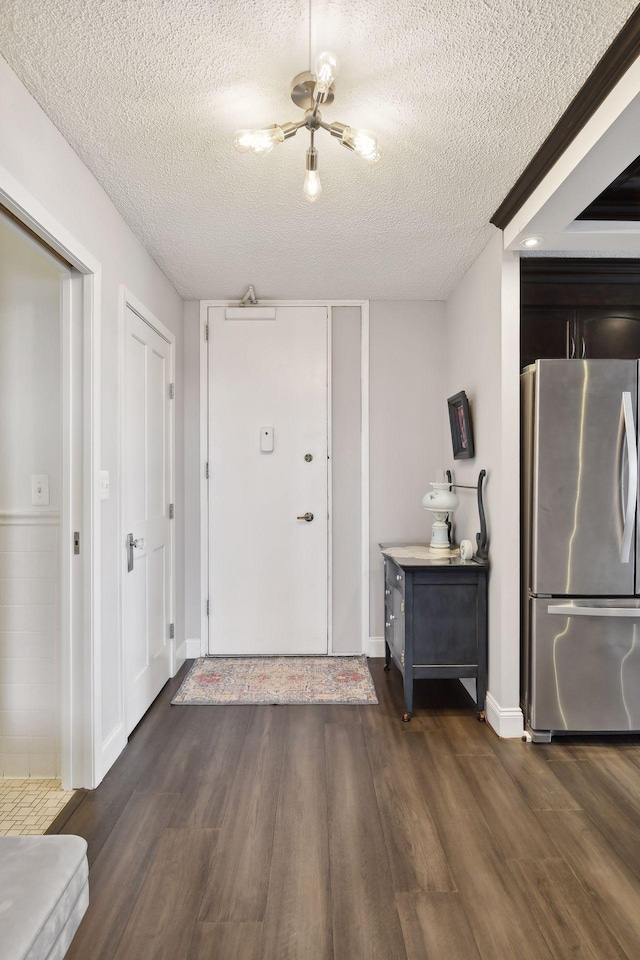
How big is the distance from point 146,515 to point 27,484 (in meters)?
0.75

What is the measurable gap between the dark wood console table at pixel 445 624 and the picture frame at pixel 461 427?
2.34ft

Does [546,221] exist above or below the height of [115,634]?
above

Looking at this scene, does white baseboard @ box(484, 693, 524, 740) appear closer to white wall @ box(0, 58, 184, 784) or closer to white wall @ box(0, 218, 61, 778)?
white wall @ box(0, 58, 184, 784)

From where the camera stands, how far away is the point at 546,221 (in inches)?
90.2

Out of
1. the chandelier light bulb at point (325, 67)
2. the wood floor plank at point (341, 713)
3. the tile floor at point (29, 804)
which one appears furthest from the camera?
the wood floor plank at point (341, 713)

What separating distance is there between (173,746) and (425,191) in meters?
2.73

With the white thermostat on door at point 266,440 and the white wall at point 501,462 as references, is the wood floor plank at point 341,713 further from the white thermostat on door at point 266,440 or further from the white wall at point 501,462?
the white thermostat on door at point 266,440

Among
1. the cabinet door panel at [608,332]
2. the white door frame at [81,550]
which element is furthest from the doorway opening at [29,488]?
the cabinet door panel at [608,332]

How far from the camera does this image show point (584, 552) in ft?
8.29

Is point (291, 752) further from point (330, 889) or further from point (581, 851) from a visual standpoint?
point (581, 851)

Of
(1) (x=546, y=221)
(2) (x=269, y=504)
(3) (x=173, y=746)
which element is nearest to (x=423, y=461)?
(2) (x=269, y=504)

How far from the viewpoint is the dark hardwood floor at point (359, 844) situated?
1.49 metres

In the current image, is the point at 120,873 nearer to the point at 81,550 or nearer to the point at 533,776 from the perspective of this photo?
the point at 81,550

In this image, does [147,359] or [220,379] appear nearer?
[147,359]
